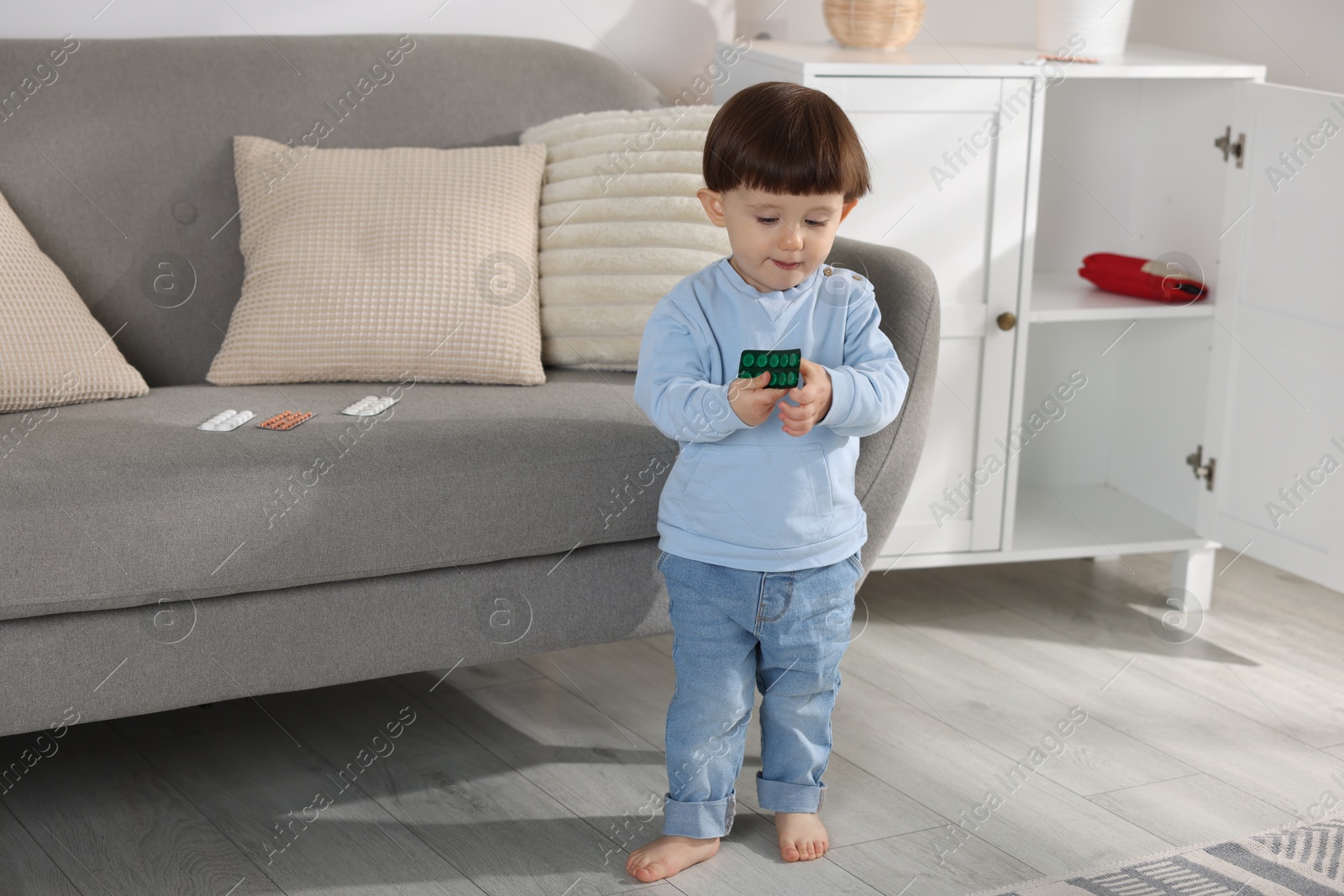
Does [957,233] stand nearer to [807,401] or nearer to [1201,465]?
[1201,465]

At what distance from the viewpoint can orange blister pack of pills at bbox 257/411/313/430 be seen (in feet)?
4.97

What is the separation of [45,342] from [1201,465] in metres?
1.71

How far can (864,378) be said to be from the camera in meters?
1.32

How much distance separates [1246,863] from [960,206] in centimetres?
99

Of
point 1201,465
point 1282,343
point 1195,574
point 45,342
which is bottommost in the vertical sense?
point 1195,574

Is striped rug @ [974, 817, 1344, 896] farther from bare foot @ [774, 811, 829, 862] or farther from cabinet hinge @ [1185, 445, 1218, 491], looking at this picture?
cabinet hinge @ [1185, 445, 1218, 491]

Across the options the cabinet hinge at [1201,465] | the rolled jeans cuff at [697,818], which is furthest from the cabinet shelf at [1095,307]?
the rolled jeans cuff at [697,818]

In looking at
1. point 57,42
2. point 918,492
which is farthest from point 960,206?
point 57,42

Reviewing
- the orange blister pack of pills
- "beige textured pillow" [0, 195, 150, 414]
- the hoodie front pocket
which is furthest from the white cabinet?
"beige textured pillow" [0, 195, 150, 414]

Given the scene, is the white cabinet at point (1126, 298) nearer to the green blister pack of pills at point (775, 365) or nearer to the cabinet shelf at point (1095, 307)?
the cabinet shelf at point (1095, 307)

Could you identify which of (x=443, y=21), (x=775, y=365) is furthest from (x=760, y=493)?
(x=443, y=21)

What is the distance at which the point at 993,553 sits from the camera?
214cm

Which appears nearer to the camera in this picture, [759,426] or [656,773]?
[759,426]

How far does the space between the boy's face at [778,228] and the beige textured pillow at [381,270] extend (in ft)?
1.69
